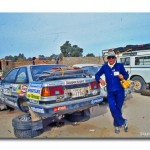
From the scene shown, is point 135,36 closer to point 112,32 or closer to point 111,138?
point 112,32

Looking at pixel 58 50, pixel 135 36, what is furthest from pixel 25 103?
pixel 135 36

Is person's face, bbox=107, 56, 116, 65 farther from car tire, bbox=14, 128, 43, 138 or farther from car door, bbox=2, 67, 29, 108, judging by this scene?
car tire, bbox=14, 128, 43, 138

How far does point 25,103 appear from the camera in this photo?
4527 millimetres

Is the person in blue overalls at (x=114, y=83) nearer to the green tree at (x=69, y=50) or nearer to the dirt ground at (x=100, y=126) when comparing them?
the dirt ground at (x=100, y=126)

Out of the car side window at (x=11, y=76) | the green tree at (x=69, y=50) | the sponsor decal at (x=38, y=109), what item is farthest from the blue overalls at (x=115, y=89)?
the car side window at (x=11, y=76)

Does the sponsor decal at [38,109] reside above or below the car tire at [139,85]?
below

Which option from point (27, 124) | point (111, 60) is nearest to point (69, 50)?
point (111, 60)

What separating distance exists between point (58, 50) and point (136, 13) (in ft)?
5.19

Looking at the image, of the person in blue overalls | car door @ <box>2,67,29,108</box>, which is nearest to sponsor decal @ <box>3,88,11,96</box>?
car door @ <box>2,67,29,108</box>

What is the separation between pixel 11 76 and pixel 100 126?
210 centimetres

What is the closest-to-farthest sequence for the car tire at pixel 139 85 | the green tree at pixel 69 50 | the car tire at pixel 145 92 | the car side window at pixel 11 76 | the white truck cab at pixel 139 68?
the green tree at pixel 69 50 < the car side window at pixel 11 76 < the car tire at pixel 145 92 < the car tire at pixel 139 85 < the white truck cab at pixel 139 68

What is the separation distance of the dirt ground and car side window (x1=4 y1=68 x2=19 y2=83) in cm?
66

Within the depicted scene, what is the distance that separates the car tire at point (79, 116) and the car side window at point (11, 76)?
1.37 meters

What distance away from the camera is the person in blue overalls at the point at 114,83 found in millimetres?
4211
